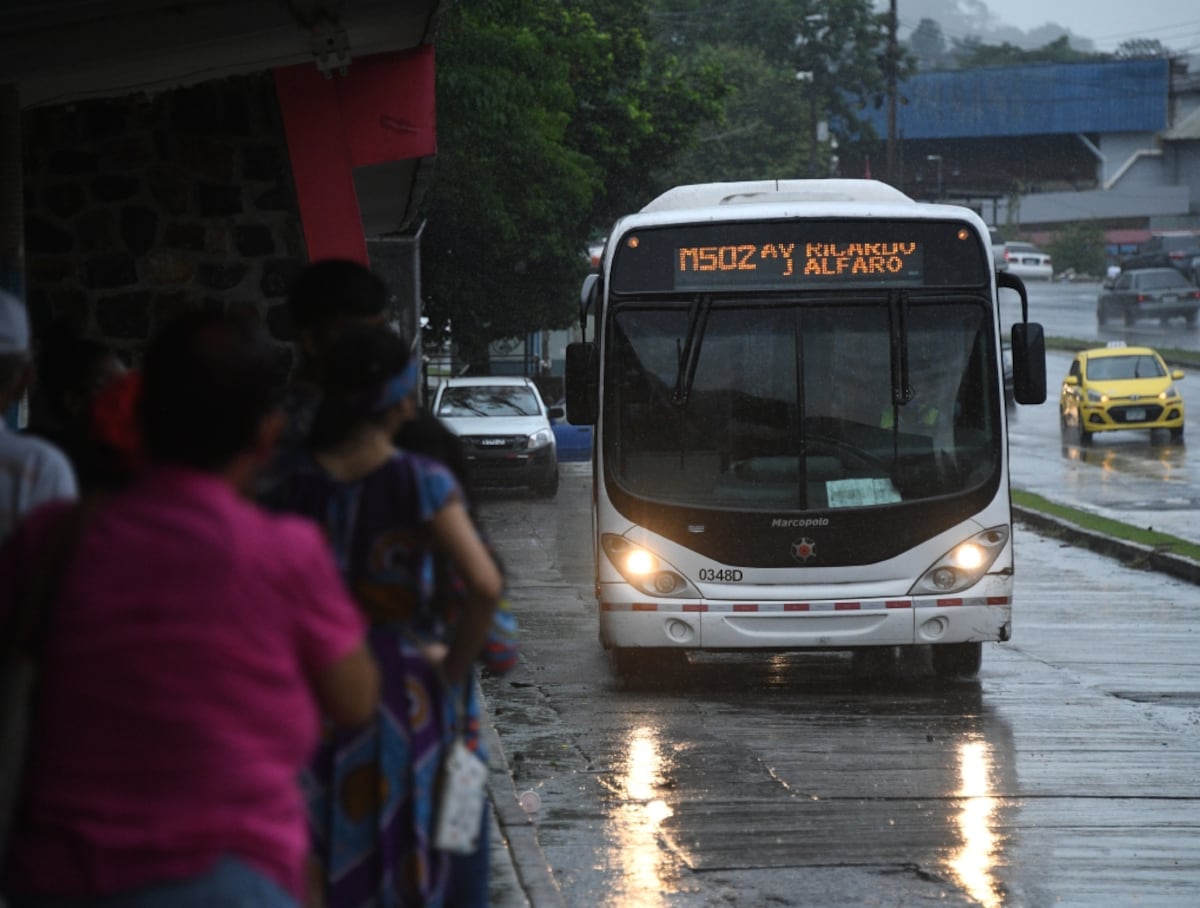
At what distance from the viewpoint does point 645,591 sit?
11531mm

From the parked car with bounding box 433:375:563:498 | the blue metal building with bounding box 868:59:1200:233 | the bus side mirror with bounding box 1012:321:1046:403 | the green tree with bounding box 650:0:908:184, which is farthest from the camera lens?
the blue metal building with bounding box 868:59:1200:233

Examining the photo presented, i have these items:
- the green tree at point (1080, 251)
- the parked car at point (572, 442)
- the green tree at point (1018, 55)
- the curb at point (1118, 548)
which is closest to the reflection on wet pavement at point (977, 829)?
the curb at point (1118, 548)

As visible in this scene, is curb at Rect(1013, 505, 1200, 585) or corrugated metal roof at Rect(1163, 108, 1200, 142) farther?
corrugated metal roof at Rect(1163, 108, 1200, 142)

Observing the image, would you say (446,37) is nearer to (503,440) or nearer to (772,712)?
(503,440)

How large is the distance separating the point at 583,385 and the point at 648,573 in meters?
1.22

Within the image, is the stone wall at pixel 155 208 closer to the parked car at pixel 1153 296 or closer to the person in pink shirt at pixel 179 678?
the person in pink shirt at pixel 179 678

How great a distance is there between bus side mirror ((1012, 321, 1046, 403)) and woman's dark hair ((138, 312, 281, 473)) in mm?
8735

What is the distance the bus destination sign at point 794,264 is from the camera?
11.7m

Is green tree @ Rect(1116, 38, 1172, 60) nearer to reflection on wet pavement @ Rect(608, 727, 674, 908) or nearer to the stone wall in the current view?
the stone wall

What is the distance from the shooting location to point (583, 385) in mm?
11711

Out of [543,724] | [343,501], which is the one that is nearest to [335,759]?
[343,501]

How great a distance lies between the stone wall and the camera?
10.3 m

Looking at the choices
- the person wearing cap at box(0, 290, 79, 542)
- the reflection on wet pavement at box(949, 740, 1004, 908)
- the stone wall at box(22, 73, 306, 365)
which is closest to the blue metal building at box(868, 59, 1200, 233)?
the stone wall at box(22, 73, 306, 365)

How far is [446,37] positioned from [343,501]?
60.5ft
